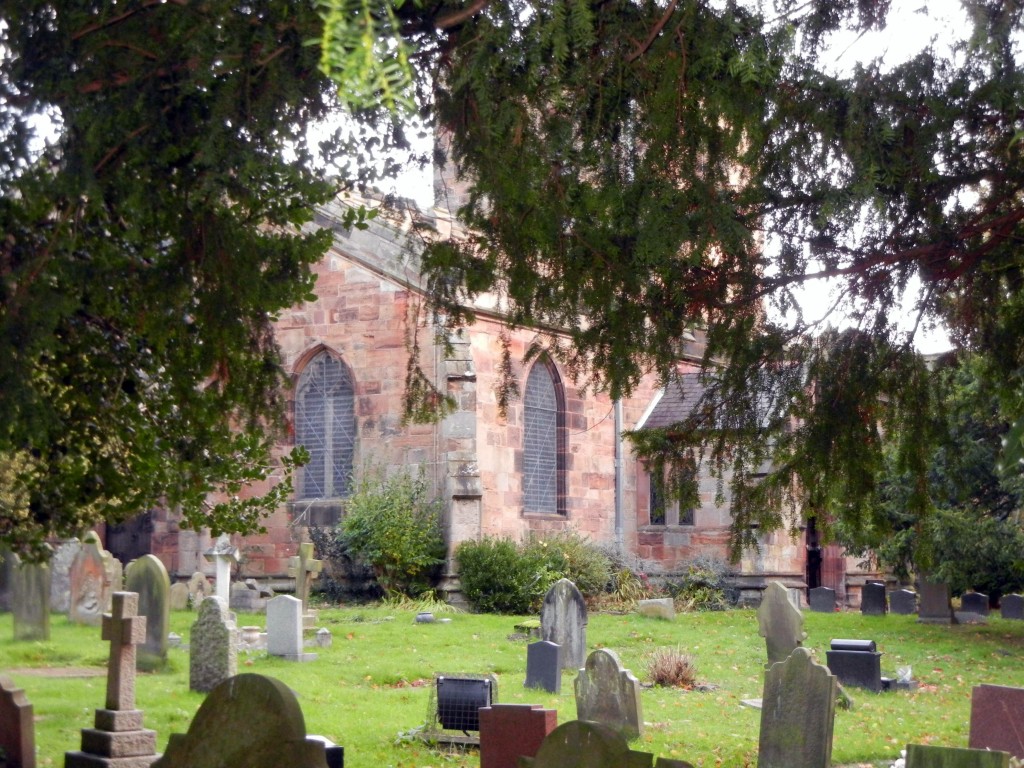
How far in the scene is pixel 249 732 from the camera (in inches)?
261

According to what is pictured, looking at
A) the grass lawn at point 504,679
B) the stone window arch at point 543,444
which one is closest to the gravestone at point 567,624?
the grass lawn at point 504,679

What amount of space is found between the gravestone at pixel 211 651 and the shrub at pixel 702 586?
13716 mm

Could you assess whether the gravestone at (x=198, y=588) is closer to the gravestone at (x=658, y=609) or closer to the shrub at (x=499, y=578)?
the shrub at (x=499, y=578)

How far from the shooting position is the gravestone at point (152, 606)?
1502cm

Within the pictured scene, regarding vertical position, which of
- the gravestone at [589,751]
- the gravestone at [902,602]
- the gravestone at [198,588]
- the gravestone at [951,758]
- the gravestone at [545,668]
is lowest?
the gravestone at [902,602]

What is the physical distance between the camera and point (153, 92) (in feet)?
21.1

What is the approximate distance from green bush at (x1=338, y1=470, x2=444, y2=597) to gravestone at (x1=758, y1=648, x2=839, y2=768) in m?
13.5

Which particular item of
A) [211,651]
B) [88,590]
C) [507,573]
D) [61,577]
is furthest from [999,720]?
[61,577]

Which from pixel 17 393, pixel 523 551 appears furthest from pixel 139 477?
pixel 523 551

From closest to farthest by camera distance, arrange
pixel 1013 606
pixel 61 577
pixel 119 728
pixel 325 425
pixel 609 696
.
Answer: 1. pixel 119 728
2. pixel 609 696
3. pixel 61 577
4. pixel 1013 606
5. pixel 325 425

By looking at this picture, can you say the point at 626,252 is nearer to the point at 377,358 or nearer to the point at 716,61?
the point at 716,61

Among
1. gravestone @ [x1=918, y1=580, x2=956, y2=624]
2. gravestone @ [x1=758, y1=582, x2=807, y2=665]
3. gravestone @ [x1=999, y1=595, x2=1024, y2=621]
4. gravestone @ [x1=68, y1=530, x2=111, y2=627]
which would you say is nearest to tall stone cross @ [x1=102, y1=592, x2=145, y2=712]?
gravestone @ [x1=758, y1=582, x2=807, y2=665]

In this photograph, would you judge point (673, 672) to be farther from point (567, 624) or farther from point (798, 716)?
point (798, 716)

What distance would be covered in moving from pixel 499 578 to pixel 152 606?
332 inches
